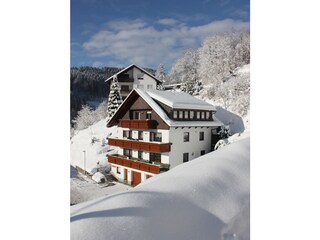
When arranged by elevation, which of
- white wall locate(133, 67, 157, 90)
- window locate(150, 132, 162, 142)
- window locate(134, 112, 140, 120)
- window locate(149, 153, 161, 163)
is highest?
white wall locate(133, 67, 157, 90)

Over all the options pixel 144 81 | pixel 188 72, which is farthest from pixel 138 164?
pixel 188 72

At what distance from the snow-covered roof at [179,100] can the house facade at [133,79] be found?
65 mm

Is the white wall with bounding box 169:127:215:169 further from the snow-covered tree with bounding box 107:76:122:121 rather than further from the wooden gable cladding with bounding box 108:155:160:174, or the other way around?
the snow-covered tree with bounding box 107:76:122:121

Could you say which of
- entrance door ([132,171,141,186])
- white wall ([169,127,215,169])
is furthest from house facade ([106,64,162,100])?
entrance door ([132,171,141,186])

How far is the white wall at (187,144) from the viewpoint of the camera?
215 centimetres

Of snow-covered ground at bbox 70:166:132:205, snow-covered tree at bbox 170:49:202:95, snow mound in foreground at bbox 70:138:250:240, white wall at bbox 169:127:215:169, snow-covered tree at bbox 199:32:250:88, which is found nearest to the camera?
snow mound in foreground at bbox 70:138:250:240

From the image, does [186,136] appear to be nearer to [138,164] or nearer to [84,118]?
[138,164]

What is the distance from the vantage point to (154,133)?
2.14 metres

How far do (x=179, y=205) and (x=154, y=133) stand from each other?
0.50 metres

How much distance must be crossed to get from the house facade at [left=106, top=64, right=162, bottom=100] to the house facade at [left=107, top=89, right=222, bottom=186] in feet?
0.13

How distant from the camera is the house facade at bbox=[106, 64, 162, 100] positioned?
6.90ft

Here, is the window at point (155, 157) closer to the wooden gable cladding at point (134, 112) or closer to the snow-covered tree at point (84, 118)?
the wooden gable cladding at point (134, 112)

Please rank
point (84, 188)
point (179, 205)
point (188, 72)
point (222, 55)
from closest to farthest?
point (179, 205) < point (84, 188) < point (188, 72) < point (222, 55)
